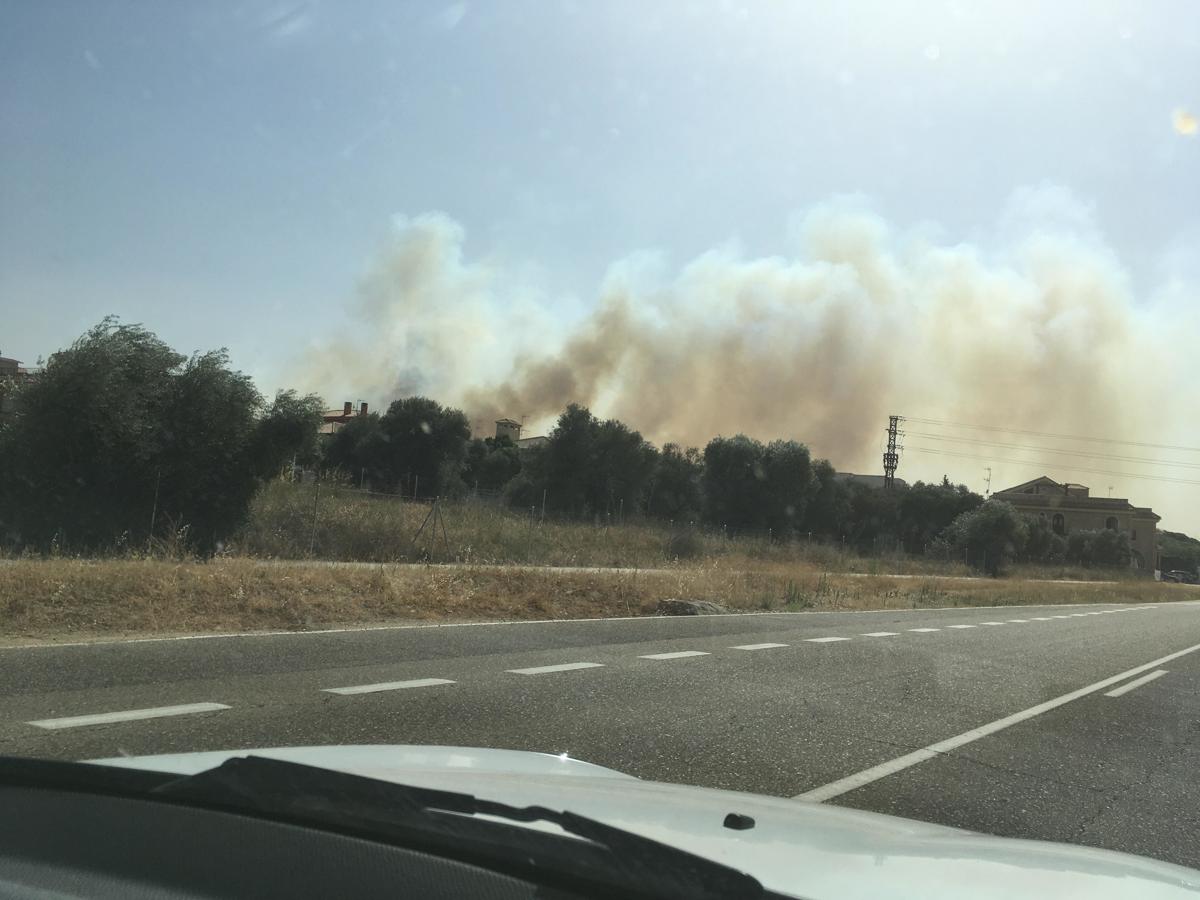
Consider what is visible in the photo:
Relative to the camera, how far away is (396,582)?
15.1m

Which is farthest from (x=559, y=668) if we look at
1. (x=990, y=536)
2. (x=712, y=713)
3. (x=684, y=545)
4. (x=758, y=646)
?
(x=990, y=536)

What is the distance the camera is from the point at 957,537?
Answer: 230ft

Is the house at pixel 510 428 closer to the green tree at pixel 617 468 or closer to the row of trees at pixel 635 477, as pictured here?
the row of trees at pixel 635 477

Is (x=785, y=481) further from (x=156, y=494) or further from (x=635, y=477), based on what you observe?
(x=156, y=494)

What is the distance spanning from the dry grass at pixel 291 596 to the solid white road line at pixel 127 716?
4001 mm

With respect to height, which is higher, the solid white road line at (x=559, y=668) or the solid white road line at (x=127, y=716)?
the solid white road line at (x=559, y=668)

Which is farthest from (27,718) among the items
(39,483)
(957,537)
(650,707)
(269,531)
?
(957,537)

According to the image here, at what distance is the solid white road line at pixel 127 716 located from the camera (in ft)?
19.2

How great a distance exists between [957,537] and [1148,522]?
259 feet

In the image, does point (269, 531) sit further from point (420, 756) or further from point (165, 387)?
point (420, 756)

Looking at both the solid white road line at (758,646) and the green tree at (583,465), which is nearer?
the solid white road line at (758,646)

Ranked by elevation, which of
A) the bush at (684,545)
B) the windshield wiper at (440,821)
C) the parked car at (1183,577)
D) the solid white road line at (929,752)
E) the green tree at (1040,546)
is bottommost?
the parked car at (1183,577)

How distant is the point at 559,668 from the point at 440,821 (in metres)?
7.15

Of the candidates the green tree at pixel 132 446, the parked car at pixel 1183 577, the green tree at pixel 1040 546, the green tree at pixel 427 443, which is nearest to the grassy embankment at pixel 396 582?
the green tree at pixel 132 446
